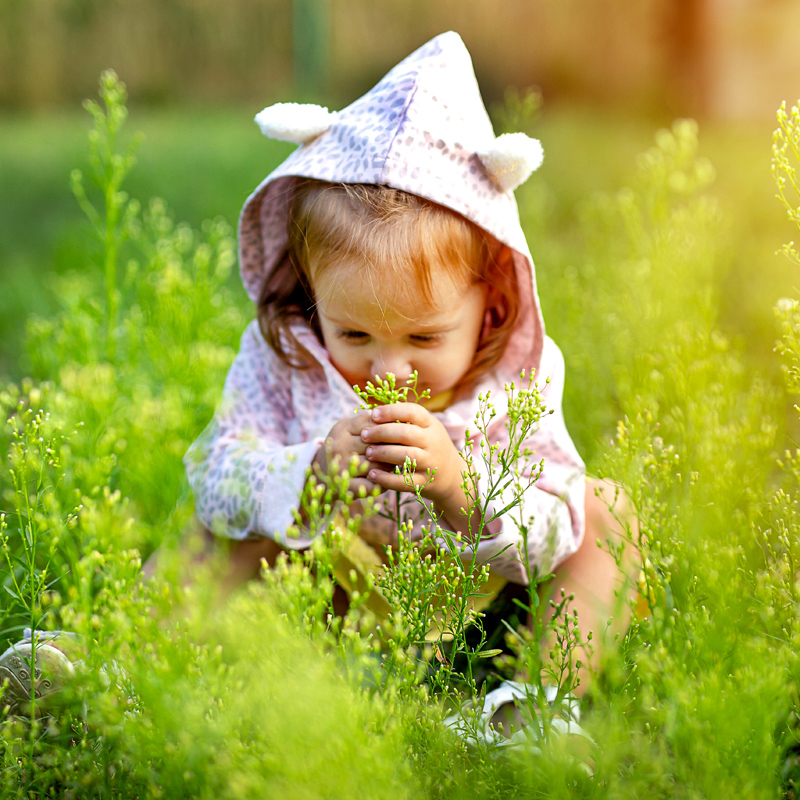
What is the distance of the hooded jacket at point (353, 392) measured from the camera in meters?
1.84

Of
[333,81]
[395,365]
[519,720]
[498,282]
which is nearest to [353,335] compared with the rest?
[395,365]

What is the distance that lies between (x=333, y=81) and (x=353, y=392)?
253 inches

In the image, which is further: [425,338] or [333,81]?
[333,81]

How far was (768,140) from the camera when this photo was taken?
5504 mm

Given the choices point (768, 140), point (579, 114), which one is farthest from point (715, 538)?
point (579, 114)

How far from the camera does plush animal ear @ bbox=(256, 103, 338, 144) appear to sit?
1.98 meters

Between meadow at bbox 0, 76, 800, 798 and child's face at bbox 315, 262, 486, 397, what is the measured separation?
0.36 m

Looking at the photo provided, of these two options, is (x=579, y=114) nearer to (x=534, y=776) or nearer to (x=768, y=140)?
(x=768, y=140)

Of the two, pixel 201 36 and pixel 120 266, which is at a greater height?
pixel 201 36

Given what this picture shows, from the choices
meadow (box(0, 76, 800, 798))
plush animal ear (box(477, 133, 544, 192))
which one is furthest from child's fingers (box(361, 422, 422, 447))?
plush animal ear (box(477, 133, 544, 192))

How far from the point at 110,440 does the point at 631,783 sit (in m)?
1.23

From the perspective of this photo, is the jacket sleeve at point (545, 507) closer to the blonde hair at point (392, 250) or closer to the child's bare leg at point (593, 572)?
the child's bare leg at point (593, 572)

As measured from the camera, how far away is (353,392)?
204cm

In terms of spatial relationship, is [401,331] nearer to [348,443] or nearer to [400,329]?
[400,329]
